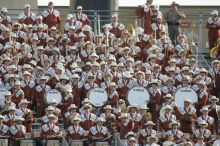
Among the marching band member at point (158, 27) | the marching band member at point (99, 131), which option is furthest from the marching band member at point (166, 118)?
the marching band member at point (158, 27)

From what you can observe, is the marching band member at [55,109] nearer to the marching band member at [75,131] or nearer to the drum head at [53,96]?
the drum head at [53,96]

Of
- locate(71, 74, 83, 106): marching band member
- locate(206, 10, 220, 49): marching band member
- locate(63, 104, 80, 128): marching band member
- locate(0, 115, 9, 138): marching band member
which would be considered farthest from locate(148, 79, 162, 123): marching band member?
locate(206, 10, 220, 49): marching band member

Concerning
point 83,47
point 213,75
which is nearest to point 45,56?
point 83,47

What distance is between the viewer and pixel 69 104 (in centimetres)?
5241

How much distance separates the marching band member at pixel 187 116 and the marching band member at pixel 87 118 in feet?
8.99

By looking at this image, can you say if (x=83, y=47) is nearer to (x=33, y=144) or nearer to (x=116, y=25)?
(x=116, y=25)

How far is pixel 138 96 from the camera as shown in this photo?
52.9m

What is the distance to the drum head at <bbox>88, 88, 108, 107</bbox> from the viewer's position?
5266 cm

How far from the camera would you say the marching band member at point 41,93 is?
52562 mm

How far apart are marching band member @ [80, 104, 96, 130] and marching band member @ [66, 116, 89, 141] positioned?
0.94ft

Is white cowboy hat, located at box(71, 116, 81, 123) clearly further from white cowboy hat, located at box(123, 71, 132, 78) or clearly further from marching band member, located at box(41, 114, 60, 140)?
white cowboy hat, located at box(123, 71, 132, 78)

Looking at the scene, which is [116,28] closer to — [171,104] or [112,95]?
[112,95]

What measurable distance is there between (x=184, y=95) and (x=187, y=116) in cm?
115

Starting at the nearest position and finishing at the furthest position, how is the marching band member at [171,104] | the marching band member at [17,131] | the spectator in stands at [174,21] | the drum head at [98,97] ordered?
the marching band member at [17,131], the marching band member at [171,104], the drum head at [98,97], the spectator in stands at [174,21]
